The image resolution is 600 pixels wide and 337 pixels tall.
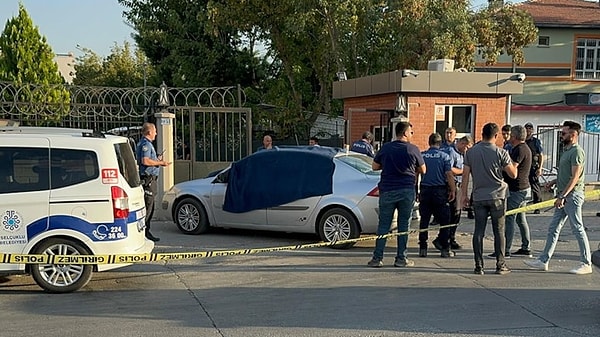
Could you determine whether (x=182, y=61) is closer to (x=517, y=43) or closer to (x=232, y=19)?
(x=232, y=19)

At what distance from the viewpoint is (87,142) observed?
638 cm

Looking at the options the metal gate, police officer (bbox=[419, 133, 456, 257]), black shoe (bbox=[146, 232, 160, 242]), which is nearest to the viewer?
police officer (bbox=[419, 133, 456, 257])

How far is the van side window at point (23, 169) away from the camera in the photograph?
6168 mm

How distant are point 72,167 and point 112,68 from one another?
43.9 meters

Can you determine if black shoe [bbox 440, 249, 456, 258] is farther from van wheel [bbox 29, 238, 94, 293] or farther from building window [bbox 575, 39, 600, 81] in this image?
building window [bbox 575, 39, 600, 81]

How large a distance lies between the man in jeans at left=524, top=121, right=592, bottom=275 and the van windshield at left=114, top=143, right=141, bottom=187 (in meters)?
5.20

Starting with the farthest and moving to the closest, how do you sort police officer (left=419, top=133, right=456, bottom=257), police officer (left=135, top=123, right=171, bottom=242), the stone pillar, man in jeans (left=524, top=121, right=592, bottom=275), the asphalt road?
the stone pillar < police officer (left=135, top=123, right=171, bottom=242) < police officer (left=419, top=133, right=456, bottom=257) < man in jeans (left=524, top=121, right=592, bottom=275) < the asphalt road

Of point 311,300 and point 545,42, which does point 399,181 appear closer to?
→ point 311,300

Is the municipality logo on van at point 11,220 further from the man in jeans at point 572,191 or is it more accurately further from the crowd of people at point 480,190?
the man in jeans at point 572,191

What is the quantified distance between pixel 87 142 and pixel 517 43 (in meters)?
17.6

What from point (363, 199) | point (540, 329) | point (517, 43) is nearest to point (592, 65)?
point (517, 43)

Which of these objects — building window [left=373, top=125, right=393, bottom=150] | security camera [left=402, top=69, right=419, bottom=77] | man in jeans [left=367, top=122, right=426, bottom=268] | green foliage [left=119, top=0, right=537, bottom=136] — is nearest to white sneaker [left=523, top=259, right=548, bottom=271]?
man in jeans [left=367, top=122, right=426, bottom=268]

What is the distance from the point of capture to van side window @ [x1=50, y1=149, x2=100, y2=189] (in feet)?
20.6

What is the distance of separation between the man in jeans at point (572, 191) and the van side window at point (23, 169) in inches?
239
